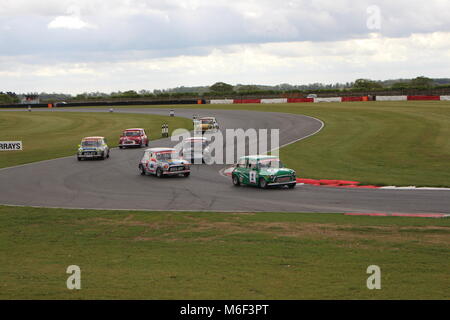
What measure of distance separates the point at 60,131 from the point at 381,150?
134 feet

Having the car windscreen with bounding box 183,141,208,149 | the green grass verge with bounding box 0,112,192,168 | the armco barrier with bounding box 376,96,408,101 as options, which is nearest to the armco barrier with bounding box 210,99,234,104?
the armco barrier with bounding box 376,96,408,101

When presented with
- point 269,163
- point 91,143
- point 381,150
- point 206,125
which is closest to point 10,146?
point 91,143

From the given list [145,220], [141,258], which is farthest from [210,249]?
[145,220]

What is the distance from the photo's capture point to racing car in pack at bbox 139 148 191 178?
31.8m

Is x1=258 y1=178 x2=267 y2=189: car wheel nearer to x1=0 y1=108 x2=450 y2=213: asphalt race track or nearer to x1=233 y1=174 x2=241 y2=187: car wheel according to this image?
x1=0 y1=108 x2=450 y2=213: asphalt race track

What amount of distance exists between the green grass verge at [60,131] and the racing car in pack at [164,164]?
1233 cm

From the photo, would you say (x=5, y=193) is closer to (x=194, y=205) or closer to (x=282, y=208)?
(x=194, y=205)

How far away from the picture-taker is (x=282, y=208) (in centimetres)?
2255

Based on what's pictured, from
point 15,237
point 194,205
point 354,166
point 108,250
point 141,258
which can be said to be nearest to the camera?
point 141,258

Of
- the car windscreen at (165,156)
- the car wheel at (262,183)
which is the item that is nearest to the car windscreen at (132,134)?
the car windscreen at (165,156)

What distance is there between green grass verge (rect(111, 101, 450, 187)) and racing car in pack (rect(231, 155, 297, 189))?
133 inches

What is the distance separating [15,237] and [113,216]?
3.85m

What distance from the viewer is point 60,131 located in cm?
6838

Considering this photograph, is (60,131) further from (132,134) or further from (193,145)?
(193,145)
